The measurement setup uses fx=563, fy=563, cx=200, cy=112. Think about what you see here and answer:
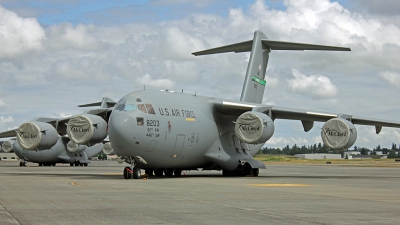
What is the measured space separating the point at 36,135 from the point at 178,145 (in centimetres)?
768

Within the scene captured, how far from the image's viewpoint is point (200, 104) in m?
28.8

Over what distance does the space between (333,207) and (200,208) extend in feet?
9.57

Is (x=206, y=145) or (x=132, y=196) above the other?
(x=206, y=145)

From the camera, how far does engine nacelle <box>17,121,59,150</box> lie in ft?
94.2

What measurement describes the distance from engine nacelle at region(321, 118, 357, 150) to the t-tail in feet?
23.7

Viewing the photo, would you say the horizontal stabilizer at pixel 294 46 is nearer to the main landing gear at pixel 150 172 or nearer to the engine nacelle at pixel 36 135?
the main landing gear at pixel 150 172

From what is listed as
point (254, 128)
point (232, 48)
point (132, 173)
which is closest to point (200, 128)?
point (254, 128)

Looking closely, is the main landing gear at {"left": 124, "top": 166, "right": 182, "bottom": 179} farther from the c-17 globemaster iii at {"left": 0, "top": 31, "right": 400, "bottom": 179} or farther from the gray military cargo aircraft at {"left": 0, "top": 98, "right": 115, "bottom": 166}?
the gray military cargo aircraft at {"left": 0, "top": 98, "right": 115, "bottom": 166}

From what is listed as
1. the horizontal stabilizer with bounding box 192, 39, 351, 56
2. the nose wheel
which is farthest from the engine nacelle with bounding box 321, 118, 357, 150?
the nose wheel

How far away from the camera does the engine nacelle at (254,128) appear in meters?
25.5

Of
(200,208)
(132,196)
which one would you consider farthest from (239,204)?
(132,196)

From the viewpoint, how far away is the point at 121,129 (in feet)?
78.2

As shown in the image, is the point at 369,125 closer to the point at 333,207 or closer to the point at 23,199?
the point at 333,207

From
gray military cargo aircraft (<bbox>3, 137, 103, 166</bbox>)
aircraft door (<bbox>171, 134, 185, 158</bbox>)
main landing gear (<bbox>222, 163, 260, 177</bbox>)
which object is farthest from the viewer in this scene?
gray military cargo aircraft (<bbox>3, 137, 103, 166</bbox>)
